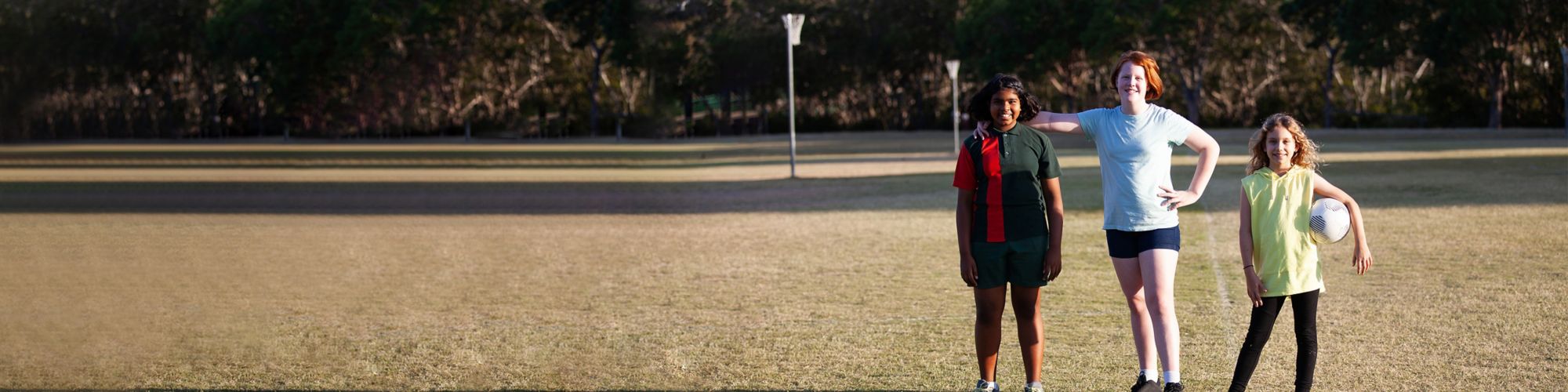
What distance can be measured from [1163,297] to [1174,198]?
1.41ft

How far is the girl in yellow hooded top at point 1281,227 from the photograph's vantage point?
5340mm

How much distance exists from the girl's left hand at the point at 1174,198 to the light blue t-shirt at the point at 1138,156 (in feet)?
0.06

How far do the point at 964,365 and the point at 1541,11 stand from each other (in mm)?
44096

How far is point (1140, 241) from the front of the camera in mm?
5426

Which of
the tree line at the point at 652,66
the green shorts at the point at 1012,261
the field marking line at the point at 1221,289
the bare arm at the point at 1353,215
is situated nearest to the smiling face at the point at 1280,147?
the bare arm at the point at 1353,215

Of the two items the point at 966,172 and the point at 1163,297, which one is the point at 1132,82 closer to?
the point at 966,172

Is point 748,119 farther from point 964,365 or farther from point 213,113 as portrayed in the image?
point 964,365

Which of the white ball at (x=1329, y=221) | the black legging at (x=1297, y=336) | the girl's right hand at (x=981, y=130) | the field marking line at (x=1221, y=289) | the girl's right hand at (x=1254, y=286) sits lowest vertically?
the field marking line at (x=1221, y=289)

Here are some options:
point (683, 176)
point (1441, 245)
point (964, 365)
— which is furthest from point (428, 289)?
point (683, 176)

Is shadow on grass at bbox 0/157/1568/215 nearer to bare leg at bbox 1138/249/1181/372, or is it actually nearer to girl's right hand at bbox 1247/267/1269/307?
bare leg at bbox 1138/249/1181/372

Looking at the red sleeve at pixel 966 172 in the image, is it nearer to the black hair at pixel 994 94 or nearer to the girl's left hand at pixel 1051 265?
the black hair at pixel 994 94

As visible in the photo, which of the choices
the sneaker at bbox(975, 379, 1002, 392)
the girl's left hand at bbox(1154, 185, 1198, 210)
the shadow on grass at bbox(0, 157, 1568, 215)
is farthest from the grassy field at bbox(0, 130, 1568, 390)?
the girl's left hand at bbox(1154, 185, 1198, 210)

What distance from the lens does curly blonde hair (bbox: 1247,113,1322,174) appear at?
211 inches

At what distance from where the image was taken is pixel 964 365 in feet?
22.6
